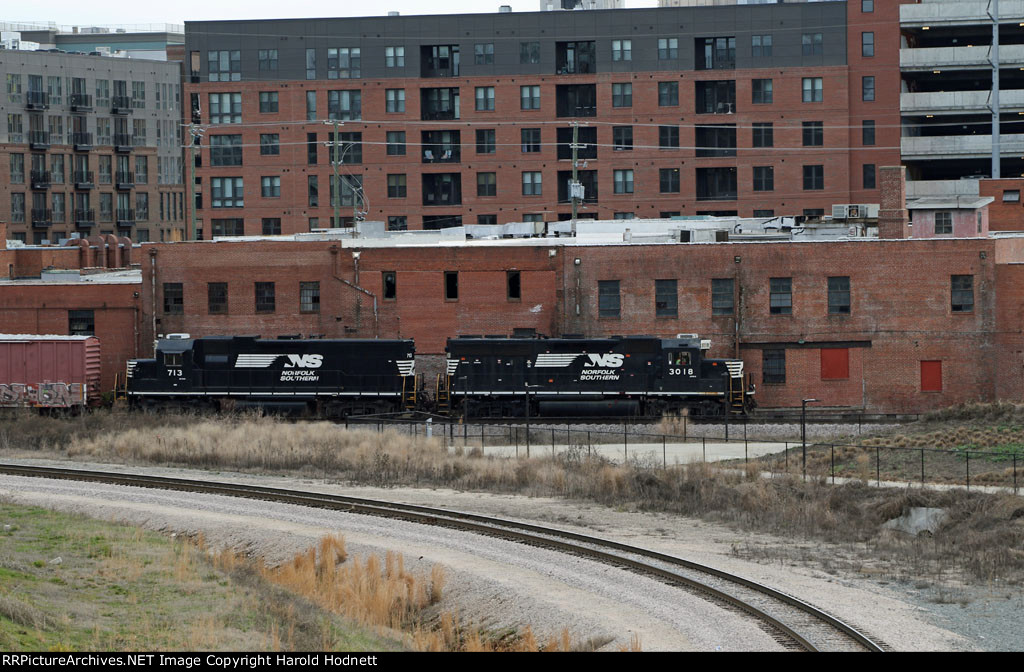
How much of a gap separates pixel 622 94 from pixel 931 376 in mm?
44089

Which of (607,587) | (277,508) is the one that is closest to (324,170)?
(277,508)

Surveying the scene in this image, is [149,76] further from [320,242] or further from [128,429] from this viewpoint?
[128,429]

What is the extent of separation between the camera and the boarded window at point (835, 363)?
6406cm

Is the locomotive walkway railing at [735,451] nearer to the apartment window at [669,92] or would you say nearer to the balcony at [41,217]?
the apartment window at [669,92]

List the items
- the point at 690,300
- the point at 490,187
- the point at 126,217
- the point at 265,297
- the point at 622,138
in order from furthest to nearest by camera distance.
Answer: the point at 126,217
the point at 490,187
the point at 622,138
the point at 265,297
the point at 690,300

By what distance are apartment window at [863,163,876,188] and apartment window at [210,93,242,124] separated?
47.2 meters

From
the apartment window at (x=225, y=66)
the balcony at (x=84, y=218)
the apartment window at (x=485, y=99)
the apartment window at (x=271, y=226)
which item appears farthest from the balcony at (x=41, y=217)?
the apartment window at (x=485, y=99)

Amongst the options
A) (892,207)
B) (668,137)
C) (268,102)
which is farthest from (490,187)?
(892,207)

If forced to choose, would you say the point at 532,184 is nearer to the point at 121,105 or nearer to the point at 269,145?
the point at 269,145

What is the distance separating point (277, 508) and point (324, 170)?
68.0 m

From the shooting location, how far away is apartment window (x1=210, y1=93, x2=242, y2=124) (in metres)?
104

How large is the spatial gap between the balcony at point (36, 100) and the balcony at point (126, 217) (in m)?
13.1

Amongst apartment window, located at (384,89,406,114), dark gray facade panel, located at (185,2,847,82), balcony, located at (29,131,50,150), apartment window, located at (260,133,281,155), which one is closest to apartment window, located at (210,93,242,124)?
dark gray facade panel, located at (185,2,847,82)

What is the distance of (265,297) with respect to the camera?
68000mm
